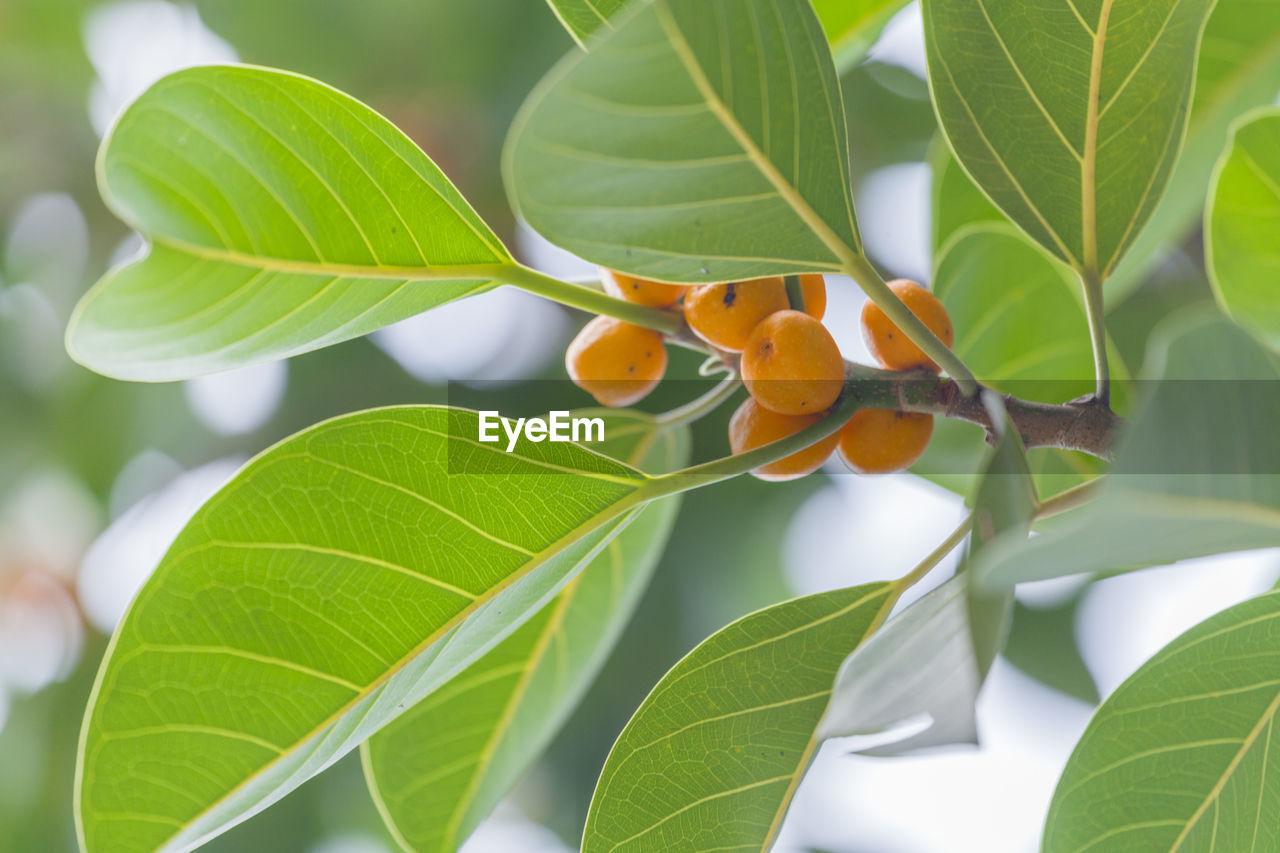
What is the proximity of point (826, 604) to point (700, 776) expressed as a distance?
14 cm

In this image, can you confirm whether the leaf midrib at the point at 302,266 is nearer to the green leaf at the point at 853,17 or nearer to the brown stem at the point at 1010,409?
the brown stem at the point at 1010,409

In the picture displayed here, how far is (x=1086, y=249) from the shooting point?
1.90ft

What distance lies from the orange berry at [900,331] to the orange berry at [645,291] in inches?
4.6

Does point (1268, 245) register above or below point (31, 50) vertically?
below

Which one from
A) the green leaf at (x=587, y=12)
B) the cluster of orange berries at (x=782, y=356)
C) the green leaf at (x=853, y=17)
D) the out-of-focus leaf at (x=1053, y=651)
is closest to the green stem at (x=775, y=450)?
the cluster of orange berries at (x=782, y=356)

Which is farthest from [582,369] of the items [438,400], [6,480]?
[6,480]

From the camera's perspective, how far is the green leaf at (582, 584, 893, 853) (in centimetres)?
61

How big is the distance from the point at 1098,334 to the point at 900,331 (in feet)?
0.39

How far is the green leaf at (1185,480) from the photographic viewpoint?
11.8 inches

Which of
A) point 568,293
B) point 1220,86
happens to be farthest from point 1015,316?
point 568,293

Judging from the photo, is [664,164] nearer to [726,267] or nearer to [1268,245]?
[726,267]

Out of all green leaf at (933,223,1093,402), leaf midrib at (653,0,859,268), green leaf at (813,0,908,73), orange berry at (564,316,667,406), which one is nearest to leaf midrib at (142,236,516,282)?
orange berry at (564,316,667,406)

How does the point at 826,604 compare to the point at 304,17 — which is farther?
the point at 304,17

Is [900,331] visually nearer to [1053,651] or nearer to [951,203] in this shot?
[951,203]
